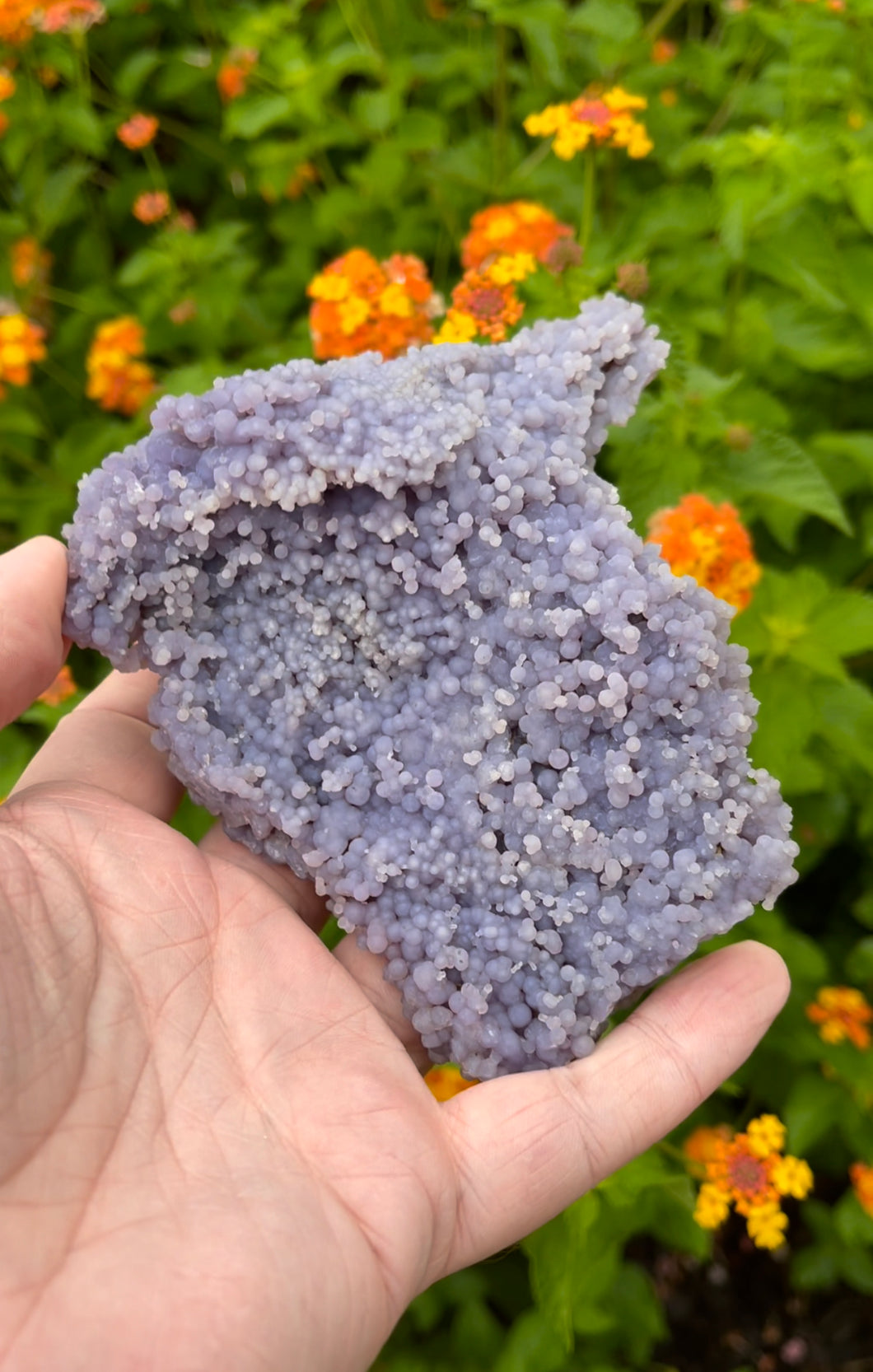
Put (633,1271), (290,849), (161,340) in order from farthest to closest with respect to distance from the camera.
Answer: (161,340) < (633,1271) < (290,849)

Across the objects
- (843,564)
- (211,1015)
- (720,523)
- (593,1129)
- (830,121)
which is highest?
(830,121)

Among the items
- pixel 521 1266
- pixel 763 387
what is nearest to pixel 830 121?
pixel 763 387

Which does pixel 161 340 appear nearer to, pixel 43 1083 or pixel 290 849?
pixel 290 849

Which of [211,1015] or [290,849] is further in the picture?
[290,849]

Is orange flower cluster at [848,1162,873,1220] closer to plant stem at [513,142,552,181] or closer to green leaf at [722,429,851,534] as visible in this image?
green leaf at [722,429,851,534]

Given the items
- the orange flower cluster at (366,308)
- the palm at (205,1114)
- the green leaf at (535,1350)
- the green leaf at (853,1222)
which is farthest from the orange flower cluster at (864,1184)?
the orange flower cluster at (366,308)

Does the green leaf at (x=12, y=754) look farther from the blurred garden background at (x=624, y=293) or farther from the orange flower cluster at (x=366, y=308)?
the orange flower cluster at (x=366, y=308)

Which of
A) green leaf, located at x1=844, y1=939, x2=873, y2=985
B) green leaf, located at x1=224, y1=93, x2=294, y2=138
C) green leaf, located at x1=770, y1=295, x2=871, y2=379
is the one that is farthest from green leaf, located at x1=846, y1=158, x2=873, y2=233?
green leaf, located at x1=844, y1=939, x2=873, y2=985
